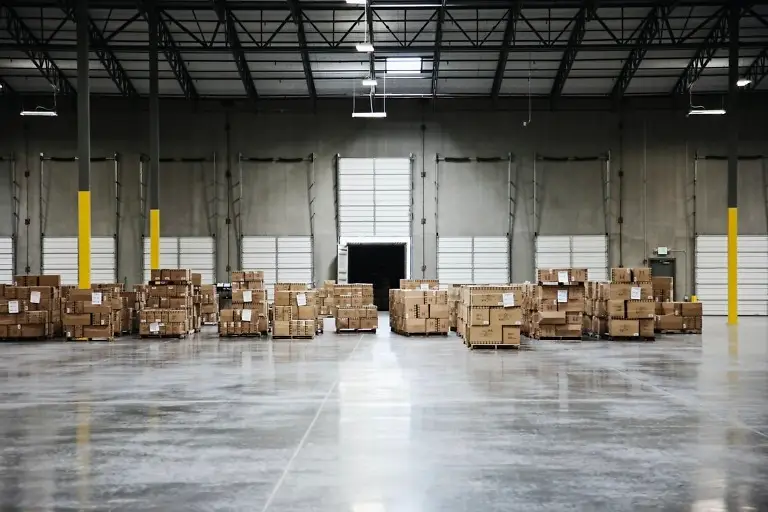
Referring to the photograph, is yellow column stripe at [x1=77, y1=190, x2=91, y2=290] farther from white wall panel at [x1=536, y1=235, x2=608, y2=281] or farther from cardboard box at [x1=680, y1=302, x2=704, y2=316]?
white wall panel at [x1=536, y1=235, x2=608, y2=281]

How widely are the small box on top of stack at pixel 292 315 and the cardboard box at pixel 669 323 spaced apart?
10054 mm

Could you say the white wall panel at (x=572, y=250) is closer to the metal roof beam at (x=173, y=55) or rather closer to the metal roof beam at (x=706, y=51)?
the metal roof beam at (x=706, y=51)

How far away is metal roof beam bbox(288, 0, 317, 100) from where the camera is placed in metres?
22.9

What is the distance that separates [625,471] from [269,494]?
111 inches

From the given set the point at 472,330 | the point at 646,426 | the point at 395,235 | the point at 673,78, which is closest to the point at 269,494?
the point at 646,426

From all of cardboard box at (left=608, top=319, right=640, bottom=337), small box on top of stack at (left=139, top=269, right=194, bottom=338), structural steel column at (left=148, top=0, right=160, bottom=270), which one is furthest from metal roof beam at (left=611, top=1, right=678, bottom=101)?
small box on top of stack at (left=139, top=269, right=194, bottom=338)

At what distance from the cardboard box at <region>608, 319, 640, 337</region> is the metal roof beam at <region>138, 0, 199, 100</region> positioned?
15941 millimetres

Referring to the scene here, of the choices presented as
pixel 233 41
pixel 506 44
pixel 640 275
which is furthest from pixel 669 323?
pixel 233 41

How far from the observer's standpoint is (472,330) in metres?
15.1

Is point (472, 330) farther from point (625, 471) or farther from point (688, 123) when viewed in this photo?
point (688, 123)

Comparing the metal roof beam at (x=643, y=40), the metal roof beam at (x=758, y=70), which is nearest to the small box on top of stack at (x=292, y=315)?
the metal roof beam at (x=643, y=40)

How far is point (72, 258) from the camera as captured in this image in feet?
90.1

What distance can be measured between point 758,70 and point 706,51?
291 cm

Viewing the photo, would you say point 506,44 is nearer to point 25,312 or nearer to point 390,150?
point 390,150
